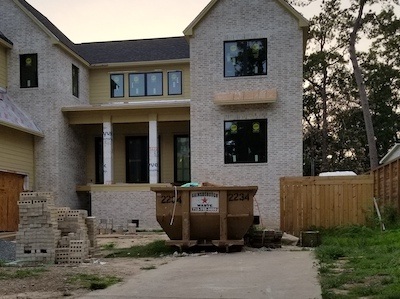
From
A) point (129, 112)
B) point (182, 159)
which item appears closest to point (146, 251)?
point (129, 112)

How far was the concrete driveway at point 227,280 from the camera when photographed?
23.4ft

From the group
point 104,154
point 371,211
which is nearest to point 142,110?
point 104,154

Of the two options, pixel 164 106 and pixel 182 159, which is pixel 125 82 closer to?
pixel 164 106

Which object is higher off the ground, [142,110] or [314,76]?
[314,76]

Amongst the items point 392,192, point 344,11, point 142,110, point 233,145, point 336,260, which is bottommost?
point 336,260

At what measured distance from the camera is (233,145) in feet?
70.5

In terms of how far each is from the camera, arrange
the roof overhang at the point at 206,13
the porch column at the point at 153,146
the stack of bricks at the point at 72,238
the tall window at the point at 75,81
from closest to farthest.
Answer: the stack of bricks at the point at 72,238 < the roof overhang at the point at 206,13 < the porch column at the point at 153,146 < the tall window at the point at 75,81

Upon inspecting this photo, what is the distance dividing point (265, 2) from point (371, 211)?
31.8 ft

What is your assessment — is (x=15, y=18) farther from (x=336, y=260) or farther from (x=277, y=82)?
(x=336, y=260)

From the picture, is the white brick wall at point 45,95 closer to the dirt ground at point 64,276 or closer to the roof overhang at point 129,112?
the roof overhang at point 129,112

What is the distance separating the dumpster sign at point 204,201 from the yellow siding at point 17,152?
1007 cm

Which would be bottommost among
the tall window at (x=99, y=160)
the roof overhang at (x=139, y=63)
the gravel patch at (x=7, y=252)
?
the gravel patch at (x=7, y=252)

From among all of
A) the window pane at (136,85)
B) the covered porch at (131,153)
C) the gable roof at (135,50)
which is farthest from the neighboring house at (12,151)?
the window pane at (136,85)

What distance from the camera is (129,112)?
24.0m
